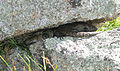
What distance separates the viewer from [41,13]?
176 cm

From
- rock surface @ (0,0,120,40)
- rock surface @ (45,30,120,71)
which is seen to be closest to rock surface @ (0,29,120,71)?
rock surface @ (45,30,120,71)

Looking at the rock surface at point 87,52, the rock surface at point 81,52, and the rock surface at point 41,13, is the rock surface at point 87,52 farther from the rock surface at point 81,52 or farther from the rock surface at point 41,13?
the rock surface at point 41,13

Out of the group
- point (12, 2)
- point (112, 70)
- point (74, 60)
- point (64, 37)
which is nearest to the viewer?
point (112, 70)

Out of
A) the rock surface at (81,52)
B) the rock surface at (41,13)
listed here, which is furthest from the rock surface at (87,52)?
the rock surface at (41,13)

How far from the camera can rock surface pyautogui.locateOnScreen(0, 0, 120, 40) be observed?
5.61ft

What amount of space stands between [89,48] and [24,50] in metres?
0.70

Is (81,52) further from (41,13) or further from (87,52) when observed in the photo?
(41,13)

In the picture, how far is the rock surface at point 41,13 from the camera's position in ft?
5.61

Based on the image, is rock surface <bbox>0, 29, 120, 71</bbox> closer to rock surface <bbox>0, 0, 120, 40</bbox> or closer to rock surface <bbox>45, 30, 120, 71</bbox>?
rock surface <bbox>45, 30, 120, 71</bbox>

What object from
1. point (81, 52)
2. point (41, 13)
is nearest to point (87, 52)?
point (81, 52)

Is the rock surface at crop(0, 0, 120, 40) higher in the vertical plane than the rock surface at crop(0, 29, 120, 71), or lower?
higher

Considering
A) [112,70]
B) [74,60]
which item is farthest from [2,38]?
[112,70]

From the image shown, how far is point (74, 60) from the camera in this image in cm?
156

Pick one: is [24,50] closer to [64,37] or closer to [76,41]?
[64,37]
